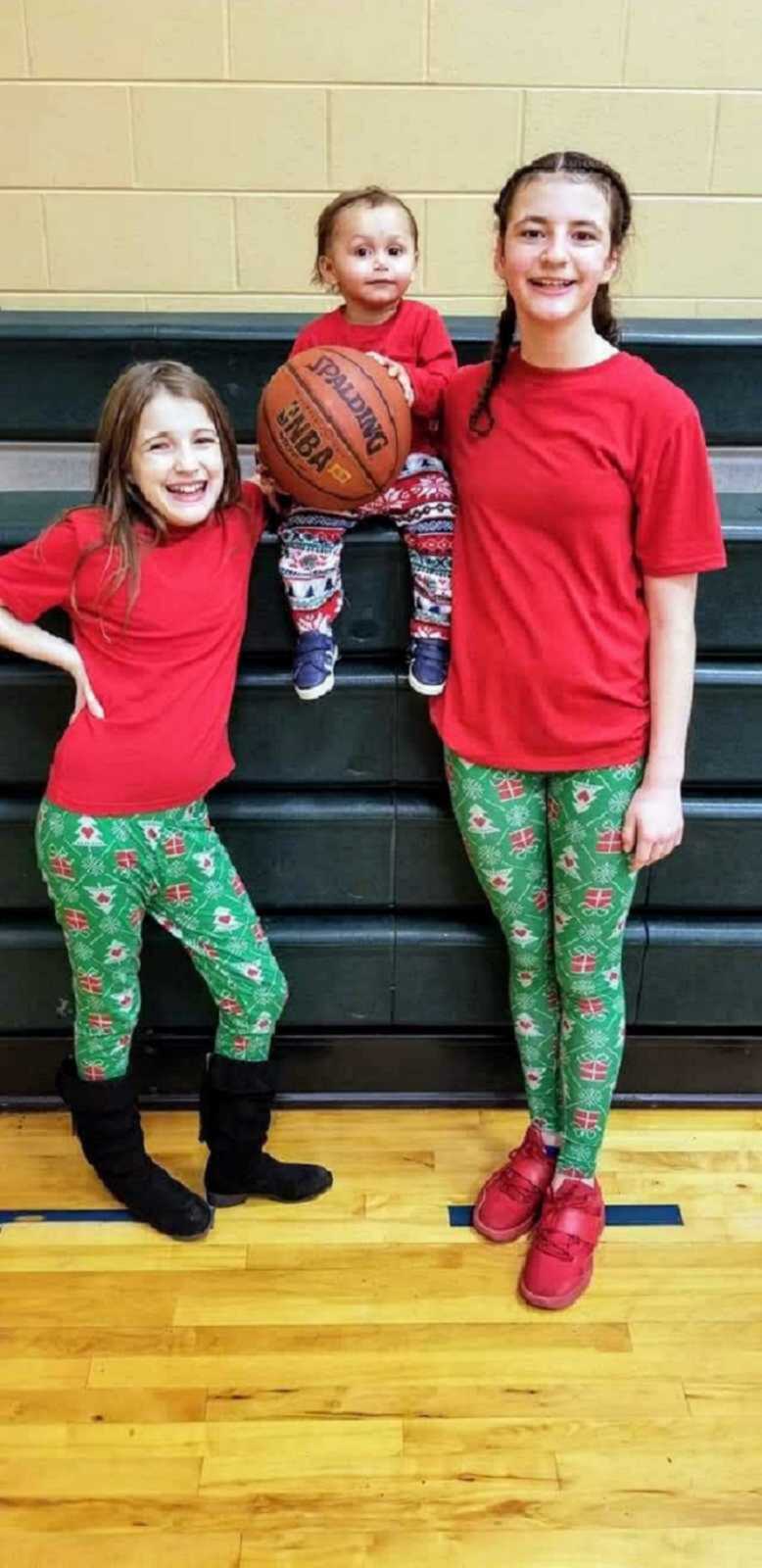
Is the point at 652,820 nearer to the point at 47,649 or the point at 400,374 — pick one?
the point at 400,374

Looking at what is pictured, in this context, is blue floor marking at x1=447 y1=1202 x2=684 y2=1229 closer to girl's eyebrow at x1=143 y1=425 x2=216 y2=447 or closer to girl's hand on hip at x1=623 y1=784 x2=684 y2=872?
girl's hand on hip at x1=623 y1=784 x2=684 y2=872

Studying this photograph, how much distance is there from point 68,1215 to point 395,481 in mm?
1152

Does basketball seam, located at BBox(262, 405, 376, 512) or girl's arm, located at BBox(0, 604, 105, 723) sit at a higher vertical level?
basketball seam, located at BBox(262, 405, 376, 512)

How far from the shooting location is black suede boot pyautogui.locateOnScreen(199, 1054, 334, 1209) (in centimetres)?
177

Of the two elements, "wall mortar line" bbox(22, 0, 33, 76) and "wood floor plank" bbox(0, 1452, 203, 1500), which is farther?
"wall mortar line" bbox(22, 0, 33, 76)

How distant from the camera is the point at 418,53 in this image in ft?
7.75

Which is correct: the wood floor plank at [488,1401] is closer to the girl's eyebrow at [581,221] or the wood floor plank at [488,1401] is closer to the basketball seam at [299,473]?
the basketball seam at [299,473]

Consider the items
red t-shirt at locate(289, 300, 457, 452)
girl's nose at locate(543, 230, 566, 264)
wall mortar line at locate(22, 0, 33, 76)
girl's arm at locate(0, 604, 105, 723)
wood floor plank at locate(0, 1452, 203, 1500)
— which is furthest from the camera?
wall mortar line at locate(22, 0, 33, 76)

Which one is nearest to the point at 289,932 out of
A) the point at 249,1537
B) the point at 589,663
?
the point at 589,663

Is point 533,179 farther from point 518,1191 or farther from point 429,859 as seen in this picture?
point 518,1191

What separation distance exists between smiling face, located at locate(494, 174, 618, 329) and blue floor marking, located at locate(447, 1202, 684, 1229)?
4.05 ft

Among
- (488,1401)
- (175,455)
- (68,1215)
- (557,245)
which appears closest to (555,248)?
(557,245)

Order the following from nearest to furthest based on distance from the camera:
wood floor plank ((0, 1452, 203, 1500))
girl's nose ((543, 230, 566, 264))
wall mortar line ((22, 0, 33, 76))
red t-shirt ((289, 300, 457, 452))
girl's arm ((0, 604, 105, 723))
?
1. girl's nose ((543, 230, 566, 264))
2. wood floor plank ((0, 1452, 203, 1500))
3. girl's arm ((0, 604, 105, 723))
4. red t-shirt ((289, 300, 457, 452))
5. wall mortar line ((22, 0, 33, 76))

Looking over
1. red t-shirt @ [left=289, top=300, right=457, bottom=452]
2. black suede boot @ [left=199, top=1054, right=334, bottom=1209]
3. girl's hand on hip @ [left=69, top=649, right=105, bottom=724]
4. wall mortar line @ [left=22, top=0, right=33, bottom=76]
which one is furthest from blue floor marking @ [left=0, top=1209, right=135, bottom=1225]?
wall mortar line @ [left=22, top=0, right=33, bottom=76]
